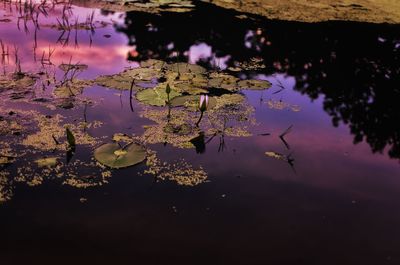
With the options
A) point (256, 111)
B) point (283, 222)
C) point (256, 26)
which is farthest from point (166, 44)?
point (283, 222)

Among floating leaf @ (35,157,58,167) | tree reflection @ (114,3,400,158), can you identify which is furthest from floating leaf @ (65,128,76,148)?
tree reflection @ (114,3,400,158)

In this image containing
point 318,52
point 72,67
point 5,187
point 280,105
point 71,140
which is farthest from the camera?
point 318,52

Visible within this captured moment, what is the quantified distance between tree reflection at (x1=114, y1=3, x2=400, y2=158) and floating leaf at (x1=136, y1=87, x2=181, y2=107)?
78 centimetres

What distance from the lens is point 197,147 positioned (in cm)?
243

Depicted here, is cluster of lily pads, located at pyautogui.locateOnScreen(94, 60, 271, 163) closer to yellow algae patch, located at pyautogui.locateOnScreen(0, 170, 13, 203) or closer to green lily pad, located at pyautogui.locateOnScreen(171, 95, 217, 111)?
green lily pad, located at pyautogui.locateOnScreen(171, 95, 217, 111)

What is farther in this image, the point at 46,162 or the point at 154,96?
the point at 154,96

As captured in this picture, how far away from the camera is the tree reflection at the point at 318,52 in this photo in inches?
122

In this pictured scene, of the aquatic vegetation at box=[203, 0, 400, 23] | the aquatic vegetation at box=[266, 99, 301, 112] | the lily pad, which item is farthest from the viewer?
the aquatic vegetation at box=[203, 0, 400, 23]

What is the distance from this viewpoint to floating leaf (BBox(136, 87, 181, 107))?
291 centimetres

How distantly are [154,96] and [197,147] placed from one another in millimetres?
721

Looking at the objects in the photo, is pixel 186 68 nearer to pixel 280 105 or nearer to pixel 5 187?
pixel 280 105

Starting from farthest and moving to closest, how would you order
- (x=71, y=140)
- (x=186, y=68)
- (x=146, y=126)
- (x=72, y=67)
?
(x=186, y=68) < (x=72, y=67) < (x=146, y=126) < (x=71, y=140)

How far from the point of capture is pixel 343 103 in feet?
10.6

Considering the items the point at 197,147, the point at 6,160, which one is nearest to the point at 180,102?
the point at 197,147
